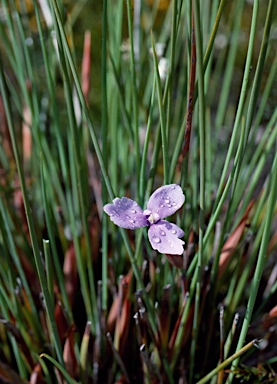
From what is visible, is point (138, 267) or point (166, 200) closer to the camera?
point (166, 200)

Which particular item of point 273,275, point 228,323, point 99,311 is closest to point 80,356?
point 99,311

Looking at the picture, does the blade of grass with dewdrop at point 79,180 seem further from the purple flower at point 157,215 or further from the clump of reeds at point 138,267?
the purple flower at point 157,215

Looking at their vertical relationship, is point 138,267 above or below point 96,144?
below

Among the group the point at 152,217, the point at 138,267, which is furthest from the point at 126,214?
the point at 138,267

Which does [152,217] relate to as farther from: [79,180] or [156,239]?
[79,180]

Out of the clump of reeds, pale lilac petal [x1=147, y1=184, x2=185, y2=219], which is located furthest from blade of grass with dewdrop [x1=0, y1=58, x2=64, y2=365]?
pale lilac petal [x1=147, y1=184, x2=185, y2=219]

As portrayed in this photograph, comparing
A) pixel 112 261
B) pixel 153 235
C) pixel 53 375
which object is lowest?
pixel 53 375

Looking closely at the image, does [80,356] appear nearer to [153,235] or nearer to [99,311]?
[99,311]
